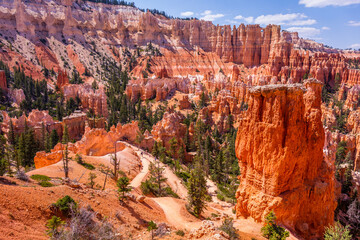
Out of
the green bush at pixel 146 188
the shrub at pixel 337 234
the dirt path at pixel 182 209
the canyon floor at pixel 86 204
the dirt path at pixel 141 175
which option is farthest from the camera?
the dirt path at pixel 141 175

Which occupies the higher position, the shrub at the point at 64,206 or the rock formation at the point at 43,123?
the shrub at the point at 64,206

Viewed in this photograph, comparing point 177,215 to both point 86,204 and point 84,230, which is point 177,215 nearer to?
point 86,204

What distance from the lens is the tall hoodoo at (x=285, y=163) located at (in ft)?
48.2

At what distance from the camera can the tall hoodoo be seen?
14.7 m

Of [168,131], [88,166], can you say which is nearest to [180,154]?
[168,131]

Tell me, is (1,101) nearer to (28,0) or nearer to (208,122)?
(208,122)

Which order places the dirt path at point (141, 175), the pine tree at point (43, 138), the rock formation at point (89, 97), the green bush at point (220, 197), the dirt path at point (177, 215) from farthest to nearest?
the rock formation at point (89, 97) < the pine tree at point (43, 138) < the green bush at point (220, 197) < the dirt path at point (141, 175) < the dirt path at point (177, 215)

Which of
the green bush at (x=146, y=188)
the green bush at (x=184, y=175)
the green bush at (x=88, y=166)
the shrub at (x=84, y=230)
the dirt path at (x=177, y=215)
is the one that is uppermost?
the shrub at (x=84, y=230)

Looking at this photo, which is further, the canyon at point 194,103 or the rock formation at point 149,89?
the rock formation at point 149,89

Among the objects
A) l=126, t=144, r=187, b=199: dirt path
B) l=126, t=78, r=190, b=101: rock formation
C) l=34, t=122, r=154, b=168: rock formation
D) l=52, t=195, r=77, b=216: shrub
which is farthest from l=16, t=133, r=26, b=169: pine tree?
l=126, t=78, r=190, b=101: rock formation

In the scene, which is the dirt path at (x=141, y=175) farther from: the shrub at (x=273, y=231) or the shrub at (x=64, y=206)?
the shrub at (x=273, y=231)

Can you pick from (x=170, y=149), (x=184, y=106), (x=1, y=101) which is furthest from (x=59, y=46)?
(x=170, y=149)

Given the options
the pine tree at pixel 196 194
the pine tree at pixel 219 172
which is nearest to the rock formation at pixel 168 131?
the pine tree at pixel 219 172

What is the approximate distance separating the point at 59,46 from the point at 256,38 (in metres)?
86.6
